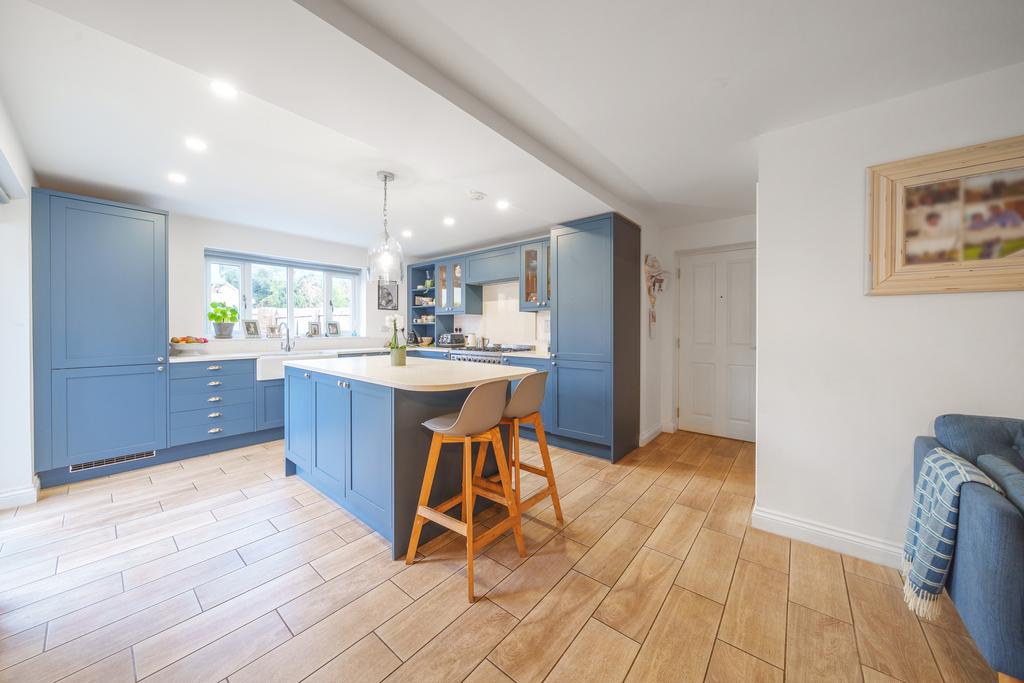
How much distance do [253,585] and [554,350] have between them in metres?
2.79

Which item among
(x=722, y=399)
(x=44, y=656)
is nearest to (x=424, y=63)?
(x=44, y=656)

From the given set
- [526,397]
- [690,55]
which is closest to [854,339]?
[690,55]

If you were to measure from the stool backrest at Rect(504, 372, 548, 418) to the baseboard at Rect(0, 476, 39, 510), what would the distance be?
336 cm

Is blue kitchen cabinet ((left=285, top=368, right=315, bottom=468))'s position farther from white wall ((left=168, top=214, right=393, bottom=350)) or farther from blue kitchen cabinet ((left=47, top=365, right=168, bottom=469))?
white wall ((left=168, top=214, right=393, bottom=350))

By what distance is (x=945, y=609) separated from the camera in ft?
5.19

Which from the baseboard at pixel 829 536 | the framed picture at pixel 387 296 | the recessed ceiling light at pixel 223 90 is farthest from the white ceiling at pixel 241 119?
the baseboard at pixel 829 536

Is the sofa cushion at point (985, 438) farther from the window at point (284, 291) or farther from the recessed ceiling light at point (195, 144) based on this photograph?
the window at point (284, 291)

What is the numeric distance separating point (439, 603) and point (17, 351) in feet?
11.1

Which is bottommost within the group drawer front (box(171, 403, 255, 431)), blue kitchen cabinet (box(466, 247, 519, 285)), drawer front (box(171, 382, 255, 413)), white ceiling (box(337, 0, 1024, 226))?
drawer front (box(171, 403, 255, 431))

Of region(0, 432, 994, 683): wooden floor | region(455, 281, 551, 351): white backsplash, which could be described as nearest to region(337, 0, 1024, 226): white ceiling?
region(0, 432, 994, 683): wooden floor

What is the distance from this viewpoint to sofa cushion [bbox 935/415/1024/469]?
58.6 inches

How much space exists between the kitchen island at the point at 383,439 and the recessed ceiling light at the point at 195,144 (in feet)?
5.16

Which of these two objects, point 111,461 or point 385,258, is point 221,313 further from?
point 385,258

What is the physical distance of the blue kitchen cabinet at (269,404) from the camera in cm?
376
